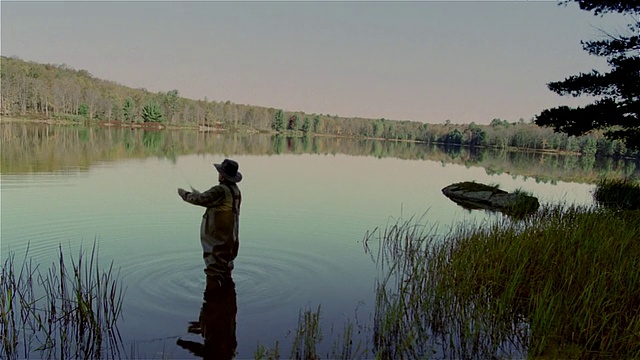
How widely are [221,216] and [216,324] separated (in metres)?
1.48

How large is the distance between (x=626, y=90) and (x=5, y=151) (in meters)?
30.1

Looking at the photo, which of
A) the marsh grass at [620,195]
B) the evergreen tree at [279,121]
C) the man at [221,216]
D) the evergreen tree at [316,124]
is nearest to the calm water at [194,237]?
the man at [221,216]

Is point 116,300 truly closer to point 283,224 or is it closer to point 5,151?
point 283,224

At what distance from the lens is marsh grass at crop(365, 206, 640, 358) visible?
462 cm

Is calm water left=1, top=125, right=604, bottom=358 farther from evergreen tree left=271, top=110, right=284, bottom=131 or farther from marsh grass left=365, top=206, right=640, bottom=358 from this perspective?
evergreen tree left=271, top=110, right=284, bottom=131

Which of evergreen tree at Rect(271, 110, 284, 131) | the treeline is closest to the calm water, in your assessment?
the treeline

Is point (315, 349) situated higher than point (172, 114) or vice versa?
point (172, 114)

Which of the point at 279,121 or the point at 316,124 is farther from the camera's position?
the point at 316,124

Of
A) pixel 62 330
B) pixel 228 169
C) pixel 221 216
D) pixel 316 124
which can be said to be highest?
pixel 316 124

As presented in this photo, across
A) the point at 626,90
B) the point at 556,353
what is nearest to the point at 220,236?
the point at 556,353

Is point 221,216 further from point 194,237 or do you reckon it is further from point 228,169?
point 194,237

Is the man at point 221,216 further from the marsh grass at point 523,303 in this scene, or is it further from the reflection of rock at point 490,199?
the reflection of rock at point 490,199

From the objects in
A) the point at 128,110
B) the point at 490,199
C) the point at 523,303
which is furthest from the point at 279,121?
the point at 523,303

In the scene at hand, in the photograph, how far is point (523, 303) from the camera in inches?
231
